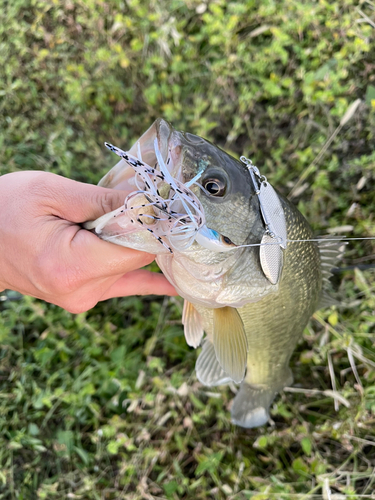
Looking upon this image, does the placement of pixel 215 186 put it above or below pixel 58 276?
above

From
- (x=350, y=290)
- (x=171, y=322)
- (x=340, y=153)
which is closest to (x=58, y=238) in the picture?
(x=171, y=322)

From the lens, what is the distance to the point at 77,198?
52.7 inches

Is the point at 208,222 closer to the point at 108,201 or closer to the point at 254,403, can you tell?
the point at 108,201

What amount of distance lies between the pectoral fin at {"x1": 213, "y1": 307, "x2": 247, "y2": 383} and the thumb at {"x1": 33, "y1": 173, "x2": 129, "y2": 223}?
678mm

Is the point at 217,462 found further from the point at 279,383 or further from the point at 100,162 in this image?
the point at 100,162

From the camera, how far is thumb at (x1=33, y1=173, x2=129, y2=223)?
51.9 inches

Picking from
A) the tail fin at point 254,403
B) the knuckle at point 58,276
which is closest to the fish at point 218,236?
the knuckle at point 58,276

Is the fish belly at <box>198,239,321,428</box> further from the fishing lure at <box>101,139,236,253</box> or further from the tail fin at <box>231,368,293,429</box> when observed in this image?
the fishing lure at <box>101,139,236,253</box>

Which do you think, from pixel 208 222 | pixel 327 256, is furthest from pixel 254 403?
pixel 208 222

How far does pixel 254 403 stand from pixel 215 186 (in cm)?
155

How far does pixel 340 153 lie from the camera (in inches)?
102

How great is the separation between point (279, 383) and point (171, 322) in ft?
2.90

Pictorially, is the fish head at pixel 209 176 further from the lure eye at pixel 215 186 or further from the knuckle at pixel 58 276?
the knuckle at pixel 58 276

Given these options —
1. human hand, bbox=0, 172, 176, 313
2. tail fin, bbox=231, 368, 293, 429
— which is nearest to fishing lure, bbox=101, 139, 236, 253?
human hand, bbox=0, 172, 176, 313
